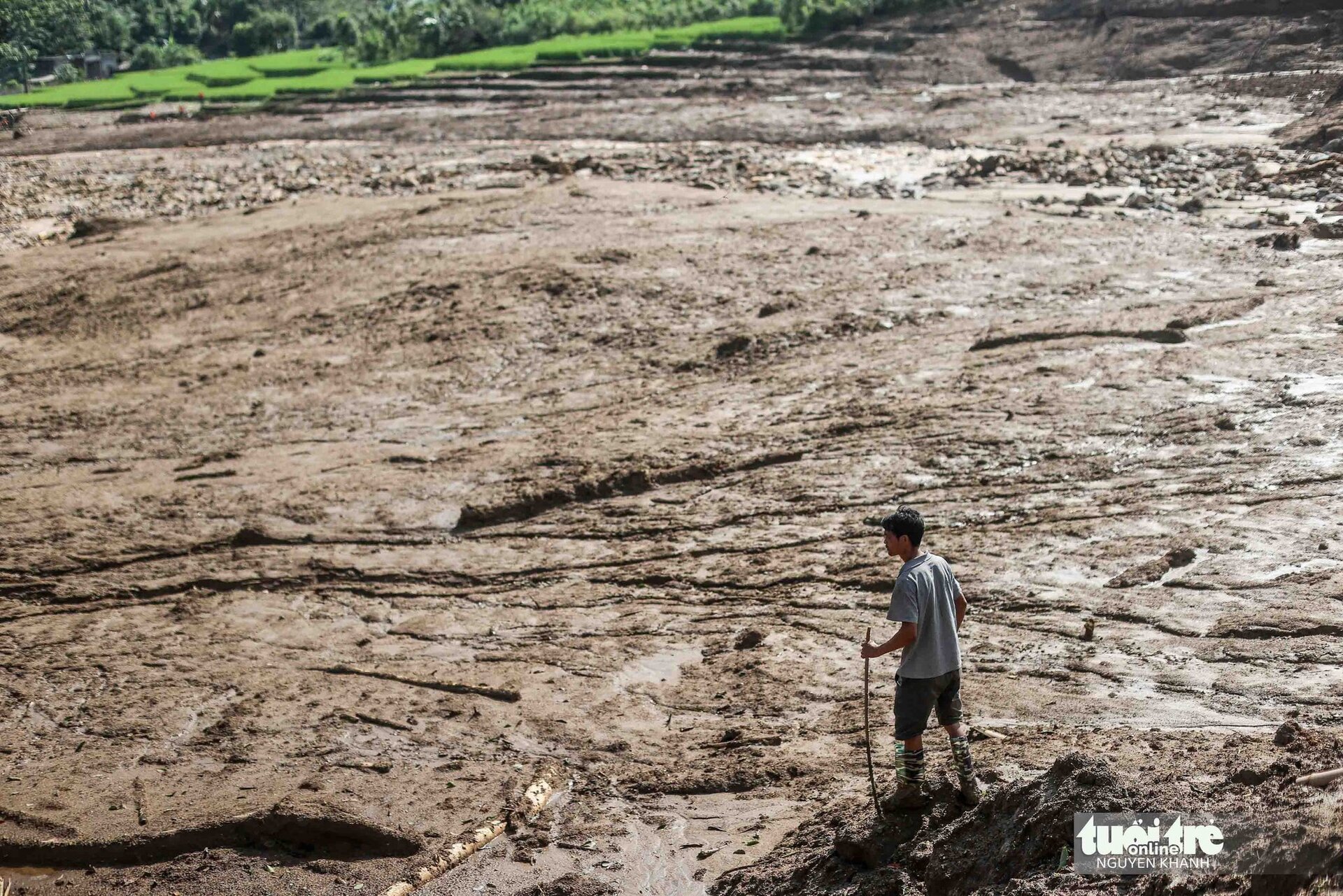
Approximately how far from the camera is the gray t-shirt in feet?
17.4

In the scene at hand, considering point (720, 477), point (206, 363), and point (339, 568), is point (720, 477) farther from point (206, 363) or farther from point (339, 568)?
point (206, 363)

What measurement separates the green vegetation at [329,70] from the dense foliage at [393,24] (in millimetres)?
1438

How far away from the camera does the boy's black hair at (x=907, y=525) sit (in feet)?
17.4

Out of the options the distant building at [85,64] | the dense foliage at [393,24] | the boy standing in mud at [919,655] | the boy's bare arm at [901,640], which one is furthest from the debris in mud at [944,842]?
the distant building at [85,64]

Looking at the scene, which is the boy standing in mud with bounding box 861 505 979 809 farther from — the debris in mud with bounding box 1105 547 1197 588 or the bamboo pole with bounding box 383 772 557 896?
the debris in mud with bounding box 1105 547 1197 588

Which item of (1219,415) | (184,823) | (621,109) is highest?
(621,109)

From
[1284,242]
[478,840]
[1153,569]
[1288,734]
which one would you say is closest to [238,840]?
[478,840]

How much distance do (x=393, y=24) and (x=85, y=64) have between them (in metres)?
20.7

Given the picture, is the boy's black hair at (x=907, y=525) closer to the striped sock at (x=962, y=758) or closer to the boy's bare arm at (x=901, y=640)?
the boy's bare arm at (x=901, y=640)

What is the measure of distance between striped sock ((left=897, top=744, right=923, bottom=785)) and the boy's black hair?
0.93m

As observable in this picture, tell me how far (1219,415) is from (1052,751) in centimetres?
495

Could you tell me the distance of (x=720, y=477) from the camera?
10.3 metres

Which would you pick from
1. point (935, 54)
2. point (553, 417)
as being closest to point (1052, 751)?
point (553, 417)

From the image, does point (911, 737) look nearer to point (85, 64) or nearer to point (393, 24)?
point (393, 24)
